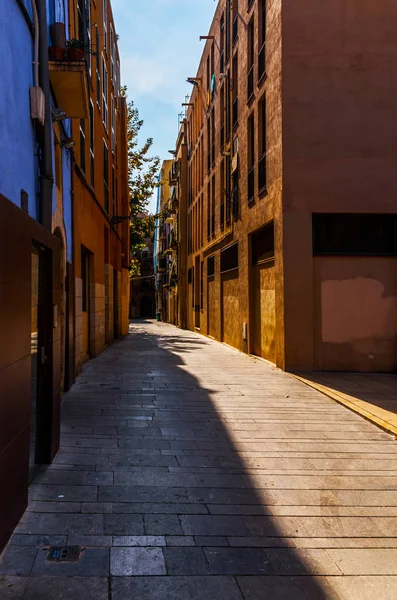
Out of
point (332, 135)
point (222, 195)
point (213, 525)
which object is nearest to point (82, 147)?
point (332, 135)

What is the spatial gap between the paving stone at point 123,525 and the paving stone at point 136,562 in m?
0.25

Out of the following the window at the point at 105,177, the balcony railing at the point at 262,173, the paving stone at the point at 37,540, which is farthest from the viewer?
the window at the point at 105,177

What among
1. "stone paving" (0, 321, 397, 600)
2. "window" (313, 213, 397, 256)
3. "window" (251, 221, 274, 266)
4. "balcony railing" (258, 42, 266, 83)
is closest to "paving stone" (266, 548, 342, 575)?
"stone paving" (0, 321, 397, 600)

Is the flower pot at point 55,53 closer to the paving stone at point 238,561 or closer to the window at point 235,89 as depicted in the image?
the paving stone at point 238,561

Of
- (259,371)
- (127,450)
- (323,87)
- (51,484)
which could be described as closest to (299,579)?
(51,484)

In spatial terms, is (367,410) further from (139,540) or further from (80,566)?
(80,566)

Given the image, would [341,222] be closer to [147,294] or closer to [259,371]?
[259,371]

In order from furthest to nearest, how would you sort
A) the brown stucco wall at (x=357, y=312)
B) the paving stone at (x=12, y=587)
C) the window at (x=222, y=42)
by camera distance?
the window at (x=222, y=42)
the brown stucco wall at (x=357, y=312)
the paving stone at (x=12, y=587)

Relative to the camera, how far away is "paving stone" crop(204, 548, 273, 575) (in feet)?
10.4

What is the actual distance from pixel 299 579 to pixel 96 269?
12.5 metres

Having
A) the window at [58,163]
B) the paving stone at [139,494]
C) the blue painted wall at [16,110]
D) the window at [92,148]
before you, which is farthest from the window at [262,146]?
the paving stone at [139,494]

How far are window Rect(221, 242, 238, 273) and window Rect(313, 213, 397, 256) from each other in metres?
6.15

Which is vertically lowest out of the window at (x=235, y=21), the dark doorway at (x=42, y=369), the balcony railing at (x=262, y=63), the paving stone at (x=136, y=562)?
the paving stone at (x=136, y=562)

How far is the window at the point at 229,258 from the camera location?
60.4ft
